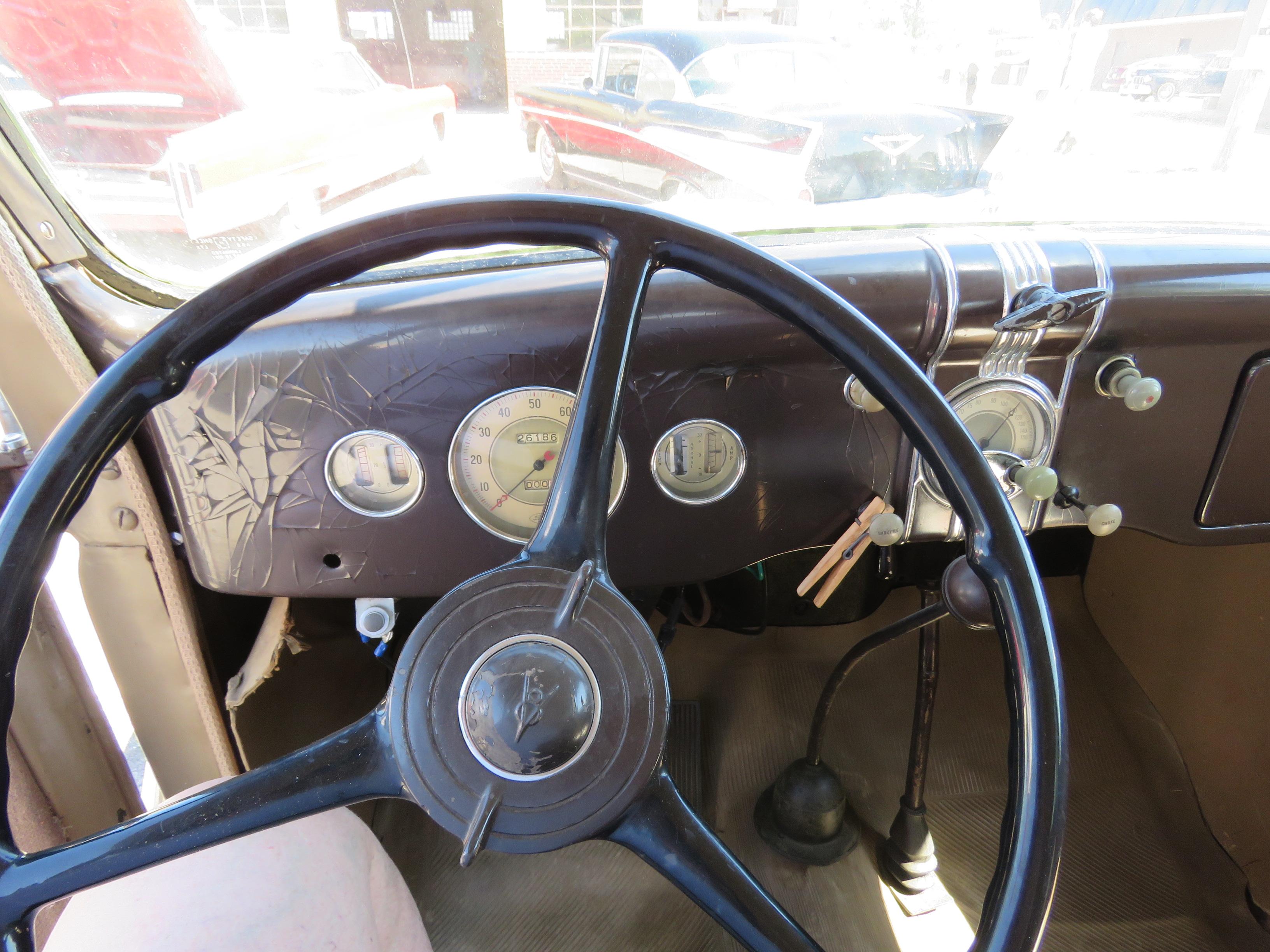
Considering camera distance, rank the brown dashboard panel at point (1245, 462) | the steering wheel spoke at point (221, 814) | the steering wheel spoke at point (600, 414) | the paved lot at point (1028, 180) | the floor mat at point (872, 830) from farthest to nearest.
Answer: the floor mat at point (872, 830) < the brown dashboard panel at point (1245, 462) < the paved lot at point (1028, 180) < the steering wheel spoke at point (600, 414) < the steering wheel spoke at point (221, 814)

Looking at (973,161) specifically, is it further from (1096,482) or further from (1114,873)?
(1114,873)

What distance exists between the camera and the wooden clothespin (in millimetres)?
1133

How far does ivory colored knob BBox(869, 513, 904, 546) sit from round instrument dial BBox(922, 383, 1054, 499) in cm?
9

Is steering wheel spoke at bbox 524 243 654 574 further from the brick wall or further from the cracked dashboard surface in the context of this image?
the brick wall

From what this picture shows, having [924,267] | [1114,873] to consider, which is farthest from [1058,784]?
[1114,873]

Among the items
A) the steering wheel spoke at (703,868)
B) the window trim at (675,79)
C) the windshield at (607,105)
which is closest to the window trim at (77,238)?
the windshield at (607,105)

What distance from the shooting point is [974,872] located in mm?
1630

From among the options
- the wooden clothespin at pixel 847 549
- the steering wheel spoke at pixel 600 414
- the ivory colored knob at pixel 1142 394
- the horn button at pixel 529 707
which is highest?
the steering wheel spoke at pixel 600 414

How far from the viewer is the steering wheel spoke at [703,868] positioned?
2.15 feet

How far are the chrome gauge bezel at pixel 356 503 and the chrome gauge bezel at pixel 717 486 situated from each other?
32cm

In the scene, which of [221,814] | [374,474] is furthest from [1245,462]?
[221,814]

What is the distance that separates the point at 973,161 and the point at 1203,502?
0.66 meters

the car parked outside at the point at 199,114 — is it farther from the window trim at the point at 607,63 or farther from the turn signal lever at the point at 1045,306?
the turn signal lever at the point at 1045,306

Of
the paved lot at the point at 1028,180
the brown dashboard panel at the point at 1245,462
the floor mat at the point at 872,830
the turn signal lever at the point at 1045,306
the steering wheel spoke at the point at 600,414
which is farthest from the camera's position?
the floor mat at the point at 872,830
